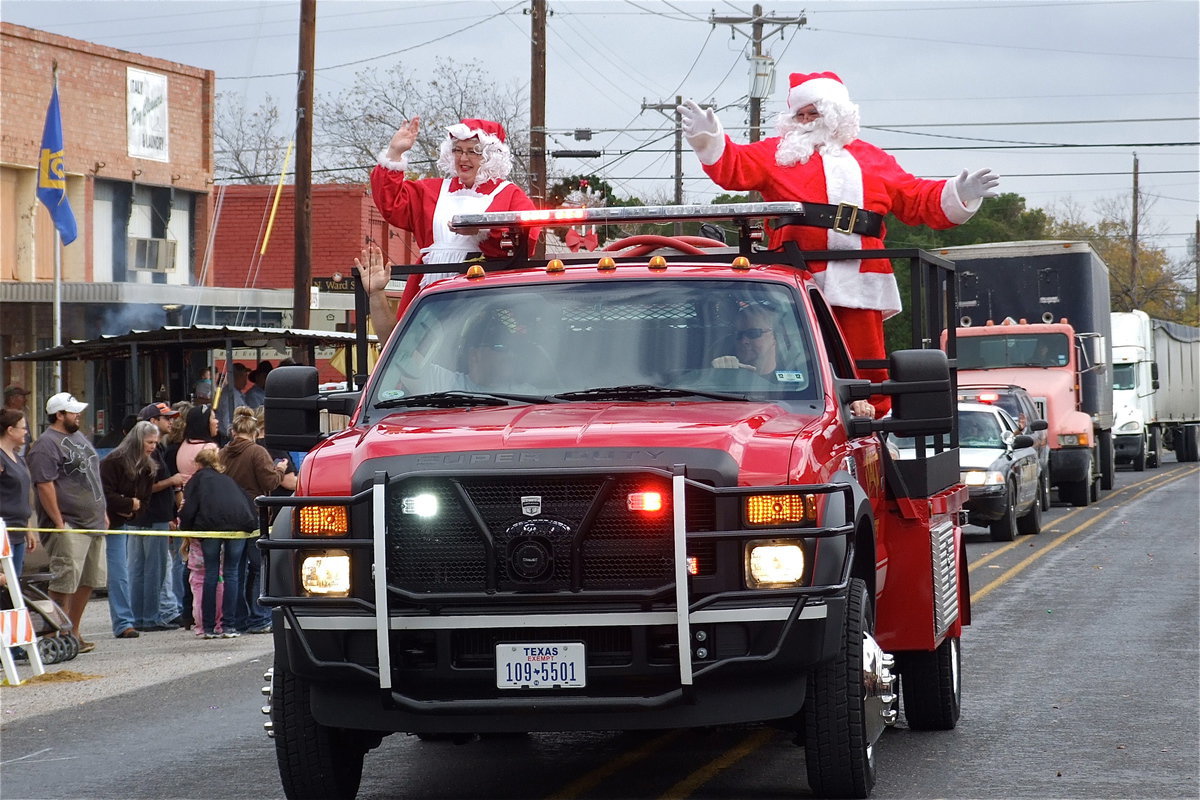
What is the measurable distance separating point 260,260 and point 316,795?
35.6 m

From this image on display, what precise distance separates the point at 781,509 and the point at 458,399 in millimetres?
1565

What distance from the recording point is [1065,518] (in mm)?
25641

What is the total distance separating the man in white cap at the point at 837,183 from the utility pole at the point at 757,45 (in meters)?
36.8

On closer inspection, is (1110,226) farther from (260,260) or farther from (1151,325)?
(260,260)

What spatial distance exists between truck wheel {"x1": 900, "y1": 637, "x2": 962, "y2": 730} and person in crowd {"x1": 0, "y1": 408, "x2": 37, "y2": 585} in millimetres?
6602

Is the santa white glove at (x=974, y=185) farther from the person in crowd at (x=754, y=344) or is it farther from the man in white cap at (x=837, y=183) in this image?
the person in crowd at (x=754, y=344)

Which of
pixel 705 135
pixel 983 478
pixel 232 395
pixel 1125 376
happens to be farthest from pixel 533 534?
pixel 1125 376

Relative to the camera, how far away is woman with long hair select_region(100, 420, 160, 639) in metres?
13.9

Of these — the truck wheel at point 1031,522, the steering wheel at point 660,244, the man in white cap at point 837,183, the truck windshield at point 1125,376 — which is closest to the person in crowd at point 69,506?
the steering wheel at point 660,244

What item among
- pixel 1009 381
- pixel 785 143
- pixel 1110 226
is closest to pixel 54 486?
pixel 785 143

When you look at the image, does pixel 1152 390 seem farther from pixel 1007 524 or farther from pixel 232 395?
pixel 232 395

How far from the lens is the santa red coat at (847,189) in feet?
28.6

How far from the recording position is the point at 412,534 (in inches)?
231

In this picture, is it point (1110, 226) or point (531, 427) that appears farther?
point (1110, 226)
